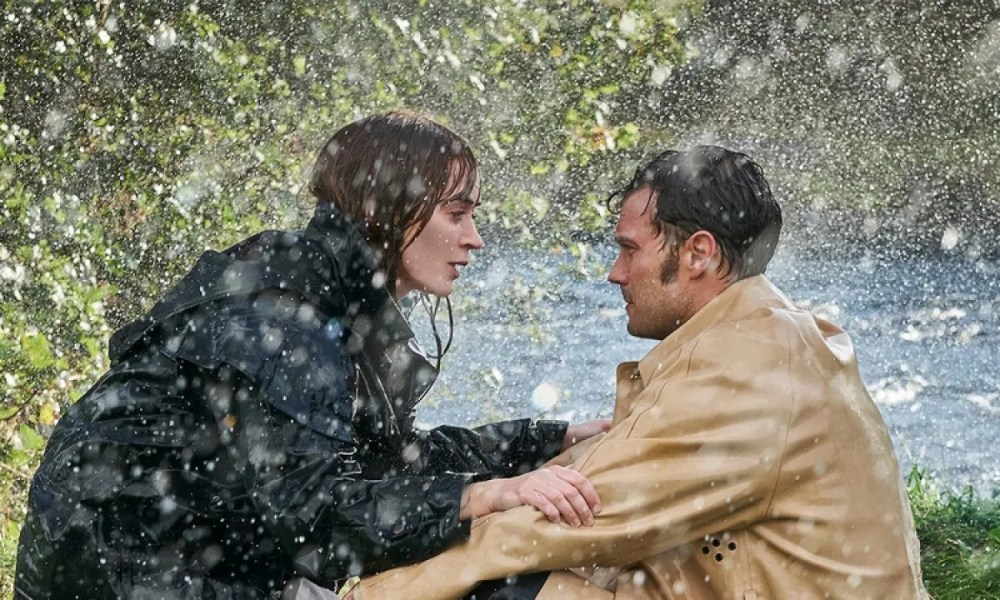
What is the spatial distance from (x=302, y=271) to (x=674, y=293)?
2.84 ft

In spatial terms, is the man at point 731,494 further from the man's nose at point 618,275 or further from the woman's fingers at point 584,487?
the man's nose at point 618,275

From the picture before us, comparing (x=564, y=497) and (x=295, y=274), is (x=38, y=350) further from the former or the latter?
(x=564, y=497)

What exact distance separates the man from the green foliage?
2166mm

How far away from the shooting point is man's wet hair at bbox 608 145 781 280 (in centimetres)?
311

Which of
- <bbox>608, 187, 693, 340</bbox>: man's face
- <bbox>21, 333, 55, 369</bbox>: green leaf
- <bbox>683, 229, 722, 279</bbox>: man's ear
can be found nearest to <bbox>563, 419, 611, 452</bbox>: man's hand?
Answer: <bbox>608, 187, 693, 340</bbox>: man's face

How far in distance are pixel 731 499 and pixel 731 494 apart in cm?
1

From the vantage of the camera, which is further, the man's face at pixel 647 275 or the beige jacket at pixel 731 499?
the man's face at pixel 647 275

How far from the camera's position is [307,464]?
2822 mm

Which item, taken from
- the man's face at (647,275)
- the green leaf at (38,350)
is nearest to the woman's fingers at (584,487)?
the man's face at (647,275)

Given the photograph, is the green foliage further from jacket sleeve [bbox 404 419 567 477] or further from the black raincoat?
the black raincoat

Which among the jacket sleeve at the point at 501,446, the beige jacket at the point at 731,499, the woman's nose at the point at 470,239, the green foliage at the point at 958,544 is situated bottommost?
the green foliage at the point at 958,544

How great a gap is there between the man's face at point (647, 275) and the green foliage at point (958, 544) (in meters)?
Result: 2.37

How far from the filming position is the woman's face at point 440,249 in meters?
3.43

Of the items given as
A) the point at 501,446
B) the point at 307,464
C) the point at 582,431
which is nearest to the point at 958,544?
the point at 582,431
